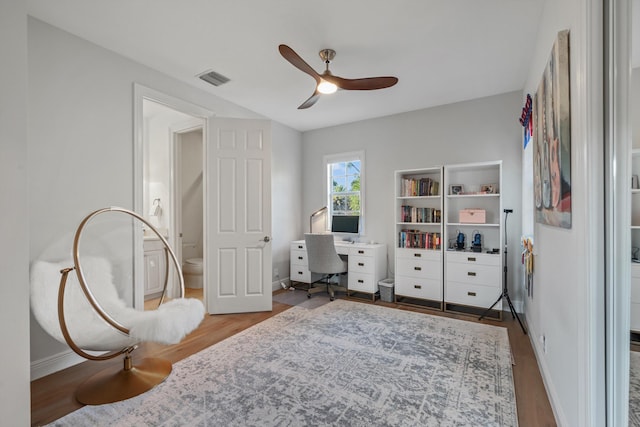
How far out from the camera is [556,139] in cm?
163

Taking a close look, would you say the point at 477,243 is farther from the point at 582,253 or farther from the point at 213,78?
the point at 213,78

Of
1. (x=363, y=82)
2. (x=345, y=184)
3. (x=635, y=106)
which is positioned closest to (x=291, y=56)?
(x=363, y=82)

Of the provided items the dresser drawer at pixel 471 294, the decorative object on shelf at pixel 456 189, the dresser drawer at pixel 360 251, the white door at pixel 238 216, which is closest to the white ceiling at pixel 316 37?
the white door at pixel 238 216

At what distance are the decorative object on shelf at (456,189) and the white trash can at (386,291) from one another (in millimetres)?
1443

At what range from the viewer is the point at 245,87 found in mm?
3451

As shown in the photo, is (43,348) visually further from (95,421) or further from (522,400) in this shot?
(522,400)

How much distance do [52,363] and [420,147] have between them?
4.44 m

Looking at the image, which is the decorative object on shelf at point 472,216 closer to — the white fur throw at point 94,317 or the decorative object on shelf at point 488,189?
the decorative object on shelf at point 488,189

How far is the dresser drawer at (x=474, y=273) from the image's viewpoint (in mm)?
3312

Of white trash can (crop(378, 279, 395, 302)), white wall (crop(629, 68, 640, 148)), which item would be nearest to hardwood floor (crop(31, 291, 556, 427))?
white trash can (crop(378, 279, 395, 302))

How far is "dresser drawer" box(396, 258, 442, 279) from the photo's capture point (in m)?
3.66

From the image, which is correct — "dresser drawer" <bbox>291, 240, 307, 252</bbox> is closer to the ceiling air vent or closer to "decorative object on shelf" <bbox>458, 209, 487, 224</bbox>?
"decorative object on shelf" <bbox>458, 209, 487, 224</bbox>

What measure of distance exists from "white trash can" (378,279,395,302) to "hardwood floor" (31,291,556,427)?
2.50 feet

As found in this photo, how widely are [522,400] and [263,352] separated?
1.87 m
